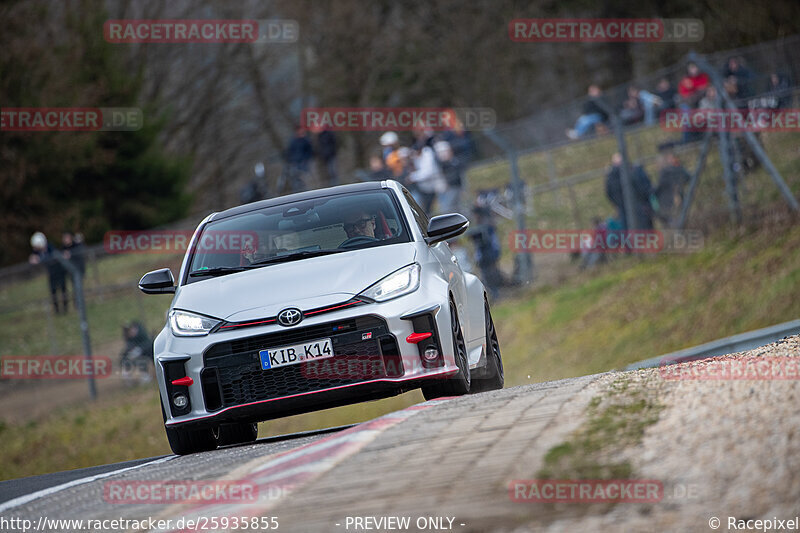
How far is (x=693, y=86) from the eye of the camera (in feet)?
59.2

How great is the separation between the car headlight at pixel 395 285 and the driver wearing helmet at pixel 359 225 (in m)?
0.77

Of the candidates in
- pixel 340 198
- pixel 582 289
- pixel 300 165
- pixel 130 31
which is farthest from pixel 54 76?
pixel 340 198

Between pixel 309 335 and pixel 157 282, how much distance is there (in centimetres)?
159

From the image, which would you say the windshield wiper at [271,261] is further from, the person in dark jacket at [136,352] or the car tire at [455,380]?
the person in dark jacket at [136,352]

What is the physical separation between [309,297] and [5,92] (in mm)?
35922

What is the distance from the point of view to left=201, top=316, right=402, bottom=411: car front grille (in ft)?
24.6

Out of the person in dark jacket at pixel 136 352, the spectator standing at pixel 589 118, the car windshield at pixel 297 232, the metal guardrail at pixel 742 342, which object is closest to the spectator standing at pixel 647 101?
the spectator standing at pixel 589 118

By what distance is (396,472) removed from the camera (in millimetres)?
4820

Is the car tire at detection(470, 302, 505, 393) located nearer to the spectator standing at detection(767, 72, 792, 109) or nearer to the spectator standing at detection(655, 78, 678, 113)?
the spectator standing at detection(767, 72, 792, 109)

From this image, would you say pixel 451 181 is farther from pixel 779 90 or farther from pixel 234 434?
pixel 234 434

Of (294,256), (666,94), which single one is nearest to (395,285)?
(294,256)

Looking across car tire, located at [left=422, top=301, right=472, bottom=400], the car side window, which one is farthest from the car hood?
the car side window

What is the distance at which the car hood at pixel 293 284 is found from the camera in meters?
7.61

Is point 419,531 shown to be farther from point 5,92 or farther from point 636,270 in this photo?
point 5,92
